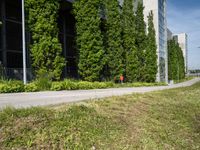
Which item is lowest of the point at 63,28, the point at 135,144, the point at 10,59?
the point at 135,144

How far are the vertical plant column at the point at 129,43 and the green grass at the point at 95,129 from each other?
37.1 m

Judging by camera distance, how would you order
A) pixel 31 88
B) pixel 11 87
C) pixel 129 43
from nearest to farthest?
pixel 11 87, pixel 31 88, pixel 129 43

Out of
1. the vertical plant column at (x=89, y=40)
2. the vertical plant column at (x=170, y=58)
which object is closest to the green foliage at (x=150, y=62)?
the vertical plant column at (x=89, y=40)

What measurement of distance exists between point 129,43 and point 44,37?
2069 centimetres

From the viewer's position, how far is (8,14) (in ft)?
116

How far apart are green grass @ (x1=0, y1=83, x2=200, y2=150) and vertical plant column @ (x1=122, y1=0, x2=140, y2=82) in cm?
3711

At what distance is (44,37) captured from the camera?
30.2 meters

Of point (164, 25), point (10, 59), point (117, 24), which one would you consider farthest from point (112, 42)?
point (164, 25)

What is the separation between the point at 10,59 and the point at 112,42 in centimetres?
1382

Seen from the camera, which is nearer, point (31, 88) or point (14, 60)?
point (31, 88)

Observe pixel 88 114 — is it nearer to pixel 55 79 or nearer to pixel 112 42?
pixel 55 79

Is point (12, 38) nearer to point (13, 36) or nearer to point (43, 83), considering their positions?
point (13, 36)

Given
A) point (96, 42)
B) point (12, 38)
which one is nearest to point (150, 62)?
point (96, 42)

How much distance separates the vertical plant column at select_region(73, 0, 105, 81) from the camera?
121 ft
